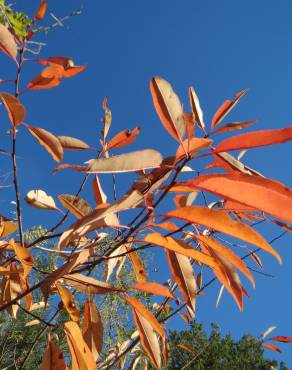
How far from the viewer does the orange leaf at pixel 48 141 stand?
0.65m

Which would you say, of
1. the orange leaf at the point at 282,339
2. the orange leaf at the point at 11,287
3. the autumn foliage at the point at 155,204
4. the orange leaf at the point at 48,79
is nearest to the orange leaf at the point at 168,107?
the autumn foliage at the point at 155,204

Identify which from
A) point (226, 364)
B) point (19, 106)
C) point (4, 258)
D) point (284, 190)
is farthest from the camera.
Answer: point (226, 364)

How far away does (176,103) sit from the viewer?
1.47 feet

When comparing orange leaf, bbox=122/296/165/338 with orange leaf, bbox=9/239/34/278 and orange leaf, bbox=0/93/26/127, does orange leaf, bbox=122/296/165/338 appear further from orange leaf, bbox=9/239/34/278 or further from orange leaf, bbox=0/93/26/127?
orange leaf, bbox=0/93/26/127

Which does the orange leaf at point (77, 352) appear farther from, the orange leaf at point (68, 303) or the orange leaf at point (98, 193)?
the orange leaf at point (98, 193)

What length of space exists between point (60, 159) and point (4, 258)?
0.26 metres

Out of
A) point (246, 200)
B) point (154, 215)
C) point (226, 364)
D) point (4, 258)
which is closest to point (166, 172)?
point (154, 215)

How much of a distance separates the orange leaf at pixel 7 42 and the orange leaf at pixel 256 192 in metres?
0.38

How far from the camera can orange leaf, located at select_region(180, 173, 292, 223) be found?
0.33 meters

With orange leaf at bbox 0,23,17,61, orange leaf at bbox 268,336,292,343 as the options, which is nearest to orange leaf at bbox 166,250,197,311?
orange leaf at bbox 0,23,17,61

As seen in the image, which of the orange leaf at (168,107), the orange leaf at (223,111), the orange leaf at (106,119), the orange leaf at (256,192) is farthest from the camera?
the orange leaf at (106,119)

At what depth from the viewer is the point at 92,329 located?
704mm

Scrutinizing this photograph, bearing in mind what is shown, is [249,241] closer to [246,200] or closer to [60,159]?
[246,200]

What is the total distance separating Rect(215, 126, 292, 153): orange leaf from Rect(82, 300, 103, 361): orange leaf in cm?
42
